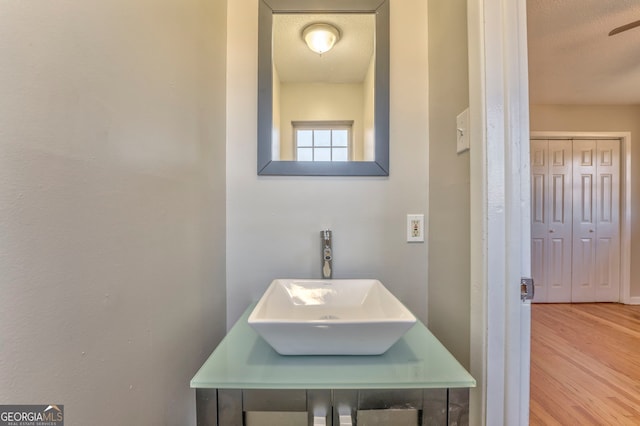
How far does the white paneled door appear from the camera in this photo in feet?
10.5

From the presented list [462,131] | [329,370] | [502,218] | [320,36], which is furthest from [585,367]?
[320,36]

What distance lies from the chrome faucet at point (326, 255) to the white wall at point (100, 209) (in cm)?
48

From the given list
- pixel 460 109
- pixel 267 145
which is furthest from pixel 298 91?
pixel 460 109

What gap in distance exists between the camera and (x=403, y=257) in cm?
114

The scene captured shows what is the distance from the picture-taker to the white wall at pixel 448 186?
818 millimetres

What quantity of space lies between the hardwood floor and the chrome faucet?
142 cm

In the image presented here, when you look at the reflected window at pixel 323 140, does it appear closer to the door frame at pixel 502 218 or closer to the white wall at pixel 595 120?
the door frame at pixel 502 218

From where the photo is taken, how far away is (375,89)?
115cm

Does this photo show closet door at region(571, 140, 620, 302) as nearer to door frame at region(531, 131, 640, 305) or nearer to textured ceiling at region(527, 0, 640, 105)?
door frame at region(531, 131, 640, 305)

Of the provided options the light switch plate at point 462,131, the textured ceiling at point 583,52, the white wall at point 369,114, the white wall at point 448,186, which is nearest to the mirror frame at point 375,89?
the white wall at point 369,114

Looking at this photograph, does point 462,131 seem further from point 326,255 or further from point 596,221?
point 596,221

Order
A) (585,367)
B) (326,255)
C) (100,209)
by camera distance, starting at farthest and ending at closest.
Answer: (585,367) < (326,255) < (100,209)

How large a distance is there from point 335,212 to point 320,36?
2.56 ft

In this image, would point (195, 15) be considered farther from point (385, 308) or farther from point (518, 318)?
point (518, 318)
